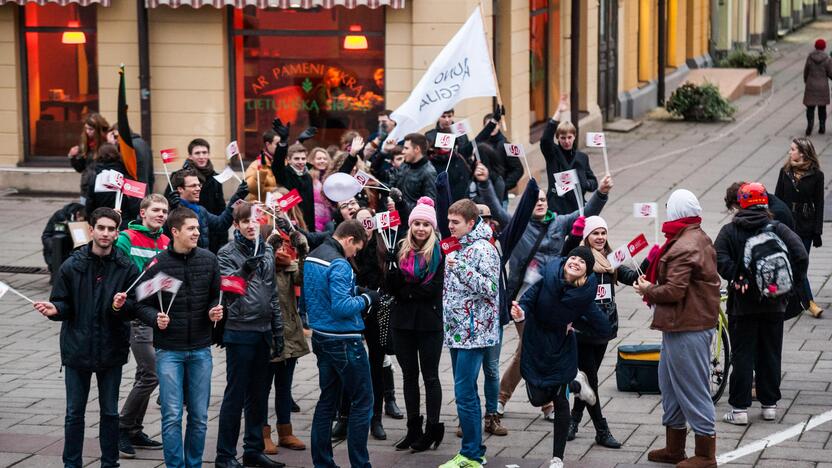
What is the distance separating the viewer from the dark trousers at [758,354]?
1027 cm

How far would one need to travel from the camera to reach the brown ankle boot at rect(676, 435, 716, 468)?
9.18 metres

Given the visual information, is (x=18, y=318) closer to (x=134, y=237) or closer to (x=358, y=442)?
(x=134, y=237)

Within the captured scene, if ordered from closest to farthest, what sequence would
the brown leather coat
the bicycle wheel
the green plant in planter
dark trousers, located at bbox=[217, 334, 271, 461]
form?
the brown leather coat → dark trousers, located at bbox=[217, 334, 271, 461] → the bicycle wheel → the green plant in planter

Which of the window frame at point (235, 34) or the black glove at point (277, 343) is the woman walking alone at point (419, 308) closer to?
the black glove at point (277, 343)

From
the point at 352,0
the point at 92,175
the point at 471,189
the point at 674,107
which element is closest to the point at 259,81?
the point at 352,0

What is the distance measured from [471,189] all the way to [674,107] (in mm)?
15610

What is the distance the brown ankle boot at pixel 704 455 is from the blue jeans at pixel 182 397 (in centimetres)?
308

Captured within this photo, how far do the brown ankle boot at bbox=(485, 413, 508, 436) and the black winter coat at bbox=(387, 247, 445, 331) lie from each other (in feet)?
3.05

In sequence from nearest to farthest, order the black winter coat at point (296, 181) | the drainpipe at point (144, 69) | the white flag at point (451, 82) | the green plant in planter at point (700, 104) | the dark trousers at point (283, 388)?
1. the dark trousers at point (283, 388)
2. the black winter coat at point (296, 181)
3. the white flag at point (451, 82)
4. the drainpipe at point (144, 69)
5. the green plant in planter at point (700, 104)

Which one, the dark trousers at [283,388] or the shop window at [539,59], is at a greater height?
the shop window at [539,59]

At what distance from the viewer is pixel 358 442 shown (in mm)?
9094

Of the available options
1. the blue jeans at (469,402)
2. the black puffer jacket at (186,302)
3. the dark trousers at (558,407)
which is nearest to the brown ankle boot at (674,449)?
the dark trousers at (558,407)

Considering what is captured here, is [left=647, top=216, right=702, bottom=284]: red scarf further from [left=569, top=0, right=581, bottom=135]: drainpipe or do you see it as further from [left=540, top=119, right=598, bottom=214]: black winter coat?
[left=569, top=0, right=581, bottom=135]: drainpipe

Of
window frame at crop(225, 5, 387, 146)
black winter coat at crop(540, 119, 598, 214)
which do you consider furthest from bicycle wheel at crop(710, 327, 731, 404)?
window frame at crop(225, 5, 387, 146)
